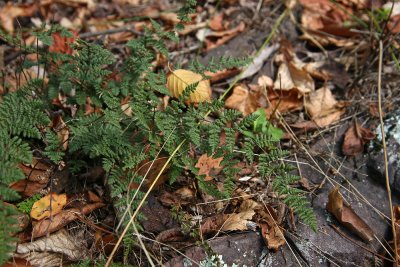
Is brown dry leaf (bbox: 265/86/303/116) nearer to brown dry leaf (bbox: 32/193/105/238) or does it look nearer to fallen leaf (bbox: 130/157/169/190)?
fallen leaf (bbox: 130/157/169/190)

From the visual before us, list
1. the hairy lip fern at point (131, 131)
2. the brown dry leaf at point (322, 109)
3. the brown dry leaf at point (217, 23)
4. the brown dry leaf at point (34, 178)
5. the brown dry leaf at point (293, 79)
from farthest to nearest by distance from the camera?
the brown dry leaf at point (217, 23) → the brown dry leaf at point (293, 79) → the brown dry leaf at point (322, 109) → the brown dry leaf at point (34, 178) → the hairy lip fern at point (131, 131)

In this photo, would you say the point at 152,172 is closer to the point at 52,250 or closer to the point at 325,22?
the point at 52,250

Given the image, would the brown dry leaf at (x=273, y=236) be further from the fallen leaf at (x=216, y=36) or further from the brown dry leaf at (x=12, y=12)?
the brown dry leaf at (x=12, y=12)

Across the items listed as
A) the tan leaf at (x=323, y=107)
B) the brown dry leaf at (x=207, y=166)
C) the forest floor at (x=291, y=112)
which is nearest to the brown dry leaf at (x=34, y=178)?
the forest floor at (x=291, y=112)

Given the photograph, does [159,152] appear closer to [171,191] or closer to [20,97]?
[171,191]

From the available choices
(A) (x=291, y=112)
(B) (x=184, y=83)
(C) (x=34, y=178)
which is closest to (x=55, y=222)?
(C) (x=34, y=178)

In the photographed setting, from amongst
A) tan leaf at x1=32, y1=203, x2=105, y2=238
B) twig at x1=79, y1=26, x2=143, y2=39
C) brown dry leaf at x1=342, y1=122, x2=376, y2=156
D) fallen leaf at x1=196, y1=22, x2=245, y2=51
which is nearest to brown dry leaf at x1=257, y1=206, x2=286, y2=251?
brown dry leaf at x1=342, y1=122, x2=376, y2=156
